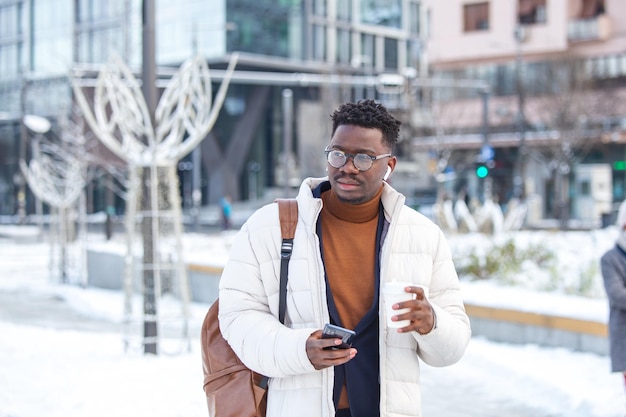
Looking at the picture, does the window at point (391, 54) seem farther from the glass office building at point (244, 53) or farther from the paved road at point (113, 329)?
the paved road at point (113, 329)

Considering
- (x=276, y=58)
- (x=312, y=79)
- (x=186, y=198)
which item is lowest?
(x=186, y=198)

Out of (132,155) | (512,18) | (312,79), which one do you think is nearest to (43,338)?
(132,155)

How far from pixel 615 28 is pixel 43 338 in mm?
39624

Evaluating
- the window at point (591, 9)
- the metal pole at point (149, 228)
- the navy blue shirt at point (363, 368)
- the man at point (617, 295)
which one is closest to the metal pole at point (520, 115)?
the window at point (591, 9)

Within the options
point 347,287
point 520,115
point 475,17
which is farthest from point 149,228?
point 475,17

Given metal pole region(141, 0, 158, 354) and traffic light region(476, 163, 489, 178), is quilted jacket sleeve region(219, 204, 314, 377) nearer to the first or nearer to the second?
A: metal pole region(141, 0, 158, 354)

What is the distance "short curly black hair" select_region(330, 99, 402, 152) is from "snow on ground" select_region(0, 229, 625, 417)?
3764 millimetres

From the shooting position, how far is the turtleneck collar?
10.6ft

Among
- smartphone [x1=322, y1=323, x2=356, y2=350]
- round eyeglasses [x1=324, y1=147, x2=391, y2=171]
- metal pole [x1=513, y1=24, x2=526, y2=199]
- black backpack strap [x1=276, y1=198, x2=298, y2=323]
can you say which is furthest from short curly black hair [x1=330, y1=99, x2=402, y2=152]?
metal pole [x1=513, y1=24, x2=526, y2=199]

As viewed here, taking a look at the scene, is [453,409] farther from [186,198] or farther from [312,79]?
[186,198]

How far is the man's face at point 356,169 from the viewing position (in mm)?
3146

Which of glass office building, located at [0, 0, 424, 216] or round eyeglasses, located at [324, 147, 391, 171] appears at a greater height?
glass office building, located at [0, 0, 424, 216]

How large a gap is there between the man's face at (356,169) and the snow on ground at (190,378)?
3.75 m

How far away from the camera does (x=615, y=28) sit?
146ft
